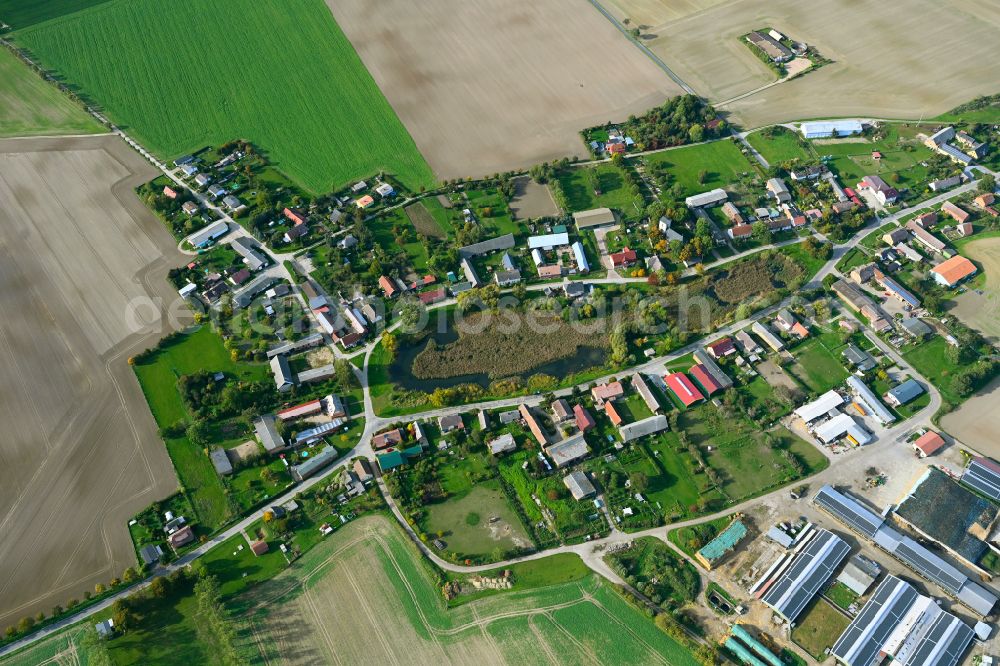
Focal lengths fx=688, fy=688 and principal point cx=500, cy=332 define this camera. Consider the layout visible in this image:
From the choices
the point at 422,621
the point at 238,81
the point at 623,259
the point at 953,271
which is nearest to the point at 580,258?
the point at 623,259

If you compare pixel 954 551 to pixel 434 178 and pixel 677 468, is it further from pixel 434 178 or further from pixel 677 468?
pixel 434 178

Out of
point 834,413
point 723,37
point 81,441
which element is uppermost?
point 723,37

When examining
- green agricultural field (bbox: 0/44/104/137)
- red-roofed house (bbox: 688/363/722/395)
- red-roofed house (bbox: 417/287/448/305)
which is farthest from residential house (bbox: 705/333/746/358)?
green agricultural field (bbox: 0/44/104/137)

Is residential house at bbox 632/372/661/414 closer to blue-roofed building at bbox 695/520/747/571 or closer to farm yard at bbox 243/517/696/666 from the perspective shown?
blue-roofed building at bbox 695/520/747/571

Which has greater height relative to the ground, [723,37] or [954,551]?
[723,37]

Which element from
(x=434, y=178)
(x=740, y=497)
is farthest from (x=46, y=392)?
(x=740, y=497)

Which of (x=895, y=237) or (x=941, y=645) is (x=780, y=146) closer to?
(x=895, y=237)
